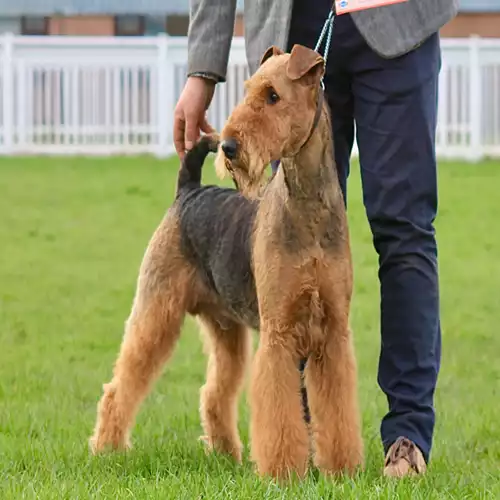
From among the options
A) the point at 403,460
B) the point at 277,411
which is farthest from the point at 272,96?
the point at 403,460

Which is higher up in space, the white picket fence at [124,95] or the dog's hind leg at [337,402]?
the white picket fence at [124,95]

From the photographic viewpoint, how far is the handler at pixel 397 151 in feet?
12.4

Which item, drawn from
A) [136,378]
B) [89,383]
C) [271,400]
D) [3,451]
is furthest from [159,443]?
[89,383]

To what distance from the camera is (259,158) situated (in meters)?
3.33

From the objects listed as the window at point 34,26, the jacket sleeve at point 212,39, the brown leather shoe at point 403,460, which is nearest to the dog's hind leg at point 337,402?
the brown leather shoe at point 403,460

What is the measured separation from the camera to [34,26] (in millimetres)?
26406

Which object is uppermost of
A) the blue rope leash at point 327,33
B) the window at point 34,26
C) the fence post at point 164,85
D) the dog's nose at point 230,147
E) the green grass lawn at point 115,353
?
the window at point 34,26

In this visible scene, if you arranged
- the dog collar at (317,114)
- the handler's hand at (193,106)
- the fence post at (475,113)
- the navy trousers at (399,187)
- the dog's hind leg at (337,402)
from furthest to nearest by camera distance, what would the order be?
the fence post at (475,113)
the handler's hand at (193,106)
the navy trousers at (399,187)
the dog's hind leg at (337,402)
the dog collar at (317,114)

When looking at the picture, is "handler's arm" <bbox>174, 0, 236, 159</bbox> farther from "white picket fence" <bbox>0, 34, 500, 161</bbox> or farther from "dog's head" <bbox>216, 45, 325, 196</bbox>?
"white picket fence" <bbox>0, 34, 500, 161</bbox>

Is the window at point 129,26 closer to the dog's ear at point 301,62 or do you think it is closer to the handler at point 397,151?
the handler at point 397,151

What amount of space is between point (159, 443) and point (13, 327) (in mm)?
2656

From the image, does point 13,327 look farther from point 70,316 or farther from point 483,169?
point 483,169

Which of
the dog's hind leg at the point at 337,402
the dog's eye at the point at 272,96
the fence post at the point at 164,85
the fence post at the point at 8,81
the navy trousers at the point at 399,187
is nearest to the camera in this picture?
the dog's eye at the point at 272,96

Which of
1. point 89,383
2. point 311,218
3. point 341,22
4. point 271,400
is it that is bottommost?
point 89,383
